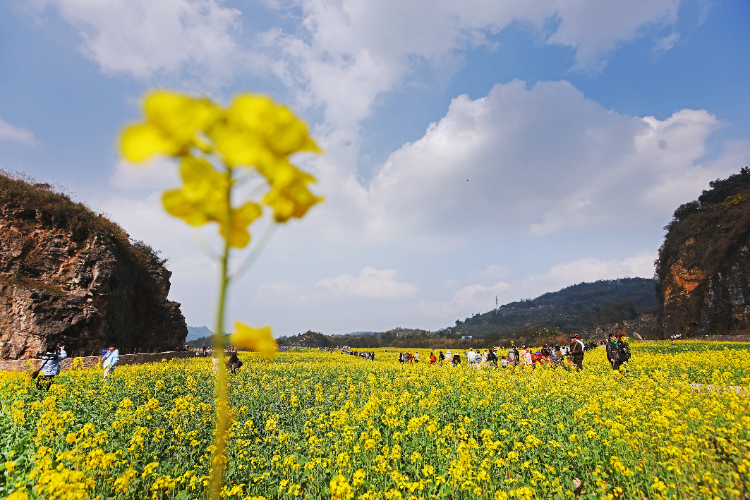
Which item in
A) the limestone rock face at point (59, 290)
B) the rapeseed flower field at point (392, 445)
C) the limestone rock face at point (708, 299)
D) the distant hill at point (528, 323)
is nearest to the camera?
the rapeseed flower field at point (392, 445)

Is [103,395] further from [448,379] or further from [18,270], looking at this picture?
[18,270]

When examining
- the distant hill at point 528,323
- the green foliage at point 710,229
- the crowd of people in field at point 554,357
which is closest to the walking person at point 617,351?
the crowd of people in field at point 554,357

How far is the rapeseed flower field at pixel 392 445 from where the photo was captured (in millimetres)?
4336

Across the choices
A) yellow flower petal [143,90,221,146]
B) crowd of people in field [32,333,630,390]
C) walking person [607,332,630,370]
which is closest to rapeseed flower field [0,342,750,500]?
crowd of people in field [32,333,630,390]

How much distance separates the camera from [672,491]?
4387 mm

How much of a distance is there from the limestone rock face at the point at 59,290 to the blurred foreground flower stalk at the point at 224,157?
25452mm

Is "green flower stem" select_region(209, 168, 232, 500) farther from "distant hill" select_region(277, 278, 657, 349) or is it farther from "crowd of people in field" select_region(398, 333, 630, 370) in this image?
"distant hill" select_region(277, 278, 657, 349)

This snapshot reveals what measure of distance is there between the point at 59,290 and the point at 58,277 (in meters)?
1.29

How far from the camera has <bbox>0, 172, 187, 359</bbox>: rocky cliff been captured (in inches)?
747

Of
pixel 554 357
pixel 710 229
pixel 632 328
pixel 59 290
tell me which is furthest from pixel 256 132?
pixel 632 328

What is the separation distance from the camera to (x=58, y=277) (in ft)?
71.4

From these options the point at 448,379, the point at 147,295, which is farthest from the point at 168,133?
the point at 147,295

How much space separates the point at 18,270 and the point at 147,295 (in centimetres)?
1095

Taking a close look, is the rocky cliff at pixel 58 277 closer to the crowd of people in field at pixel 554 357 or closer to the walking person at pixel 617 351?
the crowd of people in field at pixel 554 357
